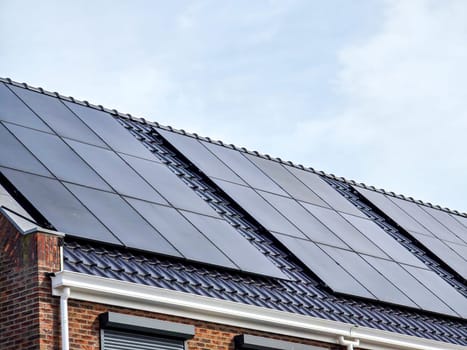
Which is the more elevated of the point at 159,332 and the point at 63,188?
the point at 63,188

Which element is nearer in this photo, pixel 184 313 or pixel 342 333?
pixel 184 313

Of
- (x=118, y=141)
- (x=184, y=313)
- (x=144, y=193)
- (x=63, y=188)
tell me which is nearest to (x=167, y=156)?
(x=118, y=141)

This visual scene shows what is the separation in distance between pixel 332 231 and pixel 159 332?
7.91 meters

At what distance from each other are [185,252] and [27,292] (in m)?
3.50

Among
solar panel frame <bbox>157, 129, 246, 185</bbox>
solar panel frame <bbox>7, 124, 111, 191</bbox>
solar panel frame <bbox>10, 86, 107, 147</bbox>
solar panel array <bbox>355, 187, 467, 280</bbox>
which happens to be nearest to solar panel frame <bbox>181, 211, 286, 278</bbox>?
solar panel frame <bbox>7, 124, 111, 191</bbox>

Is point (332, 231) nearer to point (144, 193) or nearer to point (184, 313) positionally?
point (144, 193)

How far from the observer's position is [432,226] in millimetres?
28672

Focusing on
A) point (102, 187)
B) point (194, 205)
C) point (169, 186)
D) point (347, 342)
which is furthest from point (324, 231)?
point (102, 187)

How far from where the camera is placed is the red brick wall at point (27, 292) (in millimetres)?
15109

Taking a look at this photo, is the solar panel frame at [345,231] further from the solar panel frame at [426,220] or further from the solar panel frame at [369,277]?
the solar panel frame at [426,220]

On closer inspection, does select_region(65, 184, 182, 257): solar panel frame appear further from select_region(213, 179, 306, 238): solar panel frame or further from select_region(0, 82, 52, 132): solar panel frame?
select_region(213, 179, 306, 238): solar panel frame

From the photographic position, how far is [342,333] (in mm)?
18766

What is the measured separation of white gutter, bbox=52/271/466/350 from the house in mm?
22

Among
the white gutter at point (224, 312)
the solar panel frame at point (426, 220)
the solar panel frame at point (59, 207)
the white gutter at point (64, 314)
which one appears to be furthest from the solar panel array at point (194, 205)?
the white gutter at point (64, 314)
